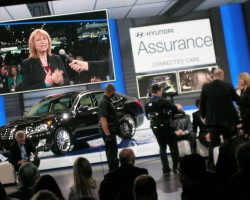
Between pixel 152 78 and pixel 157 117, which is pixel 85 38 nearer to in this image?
pixel 152 78

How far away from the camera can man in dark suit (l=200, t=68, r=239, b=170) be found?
6.19m

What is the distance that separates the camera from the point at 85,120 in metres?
9.37

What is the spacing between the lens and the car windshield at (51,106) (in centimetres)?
929

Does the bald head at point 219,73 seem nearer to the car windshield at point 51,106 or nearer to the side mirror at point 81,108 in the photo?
the side mirror at point 81,108

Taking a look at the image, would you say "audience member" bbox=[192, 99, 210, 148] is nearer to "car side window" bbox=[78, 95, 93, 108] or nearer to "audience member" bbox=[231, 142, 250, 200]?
"car side window" bbox=[78, 95, 93, 108]

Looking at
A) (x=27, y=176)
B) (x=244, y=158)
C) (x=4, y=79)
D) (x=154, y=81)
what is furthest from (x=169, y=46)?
(x=244, y=158)

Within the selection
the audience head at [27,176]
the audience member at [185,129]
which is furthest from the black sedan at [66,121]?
the audience head at [27,176]

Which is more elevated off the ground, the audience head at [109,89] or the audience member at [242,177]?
the audience head at [109,89]

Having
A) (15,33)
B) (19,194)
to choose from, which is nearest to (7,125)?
(15,33)

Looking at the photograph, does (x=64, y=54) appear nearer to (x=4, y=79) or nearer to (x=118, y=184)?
(x=4, y=79)

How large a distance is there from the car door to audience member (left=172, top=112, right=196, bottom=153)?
2095 millimetres

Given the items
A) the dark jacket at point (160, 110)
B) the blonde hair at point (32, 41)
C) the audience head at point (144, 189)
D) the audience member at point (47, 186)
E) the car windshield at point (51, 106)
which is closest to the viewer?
the audience head at point (144, 189)

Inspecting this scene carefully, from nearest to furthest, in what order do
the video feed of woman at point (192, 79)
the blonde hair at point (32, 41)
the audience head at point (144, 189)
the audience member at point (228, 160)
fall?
the audience head at point (144, 189) → the audience member at point (228, 160) → the blonde hair at point (32, 41) → the video feed of woman at point (192, 79)

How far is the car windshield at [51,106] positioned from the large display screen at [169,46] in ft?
5.79
